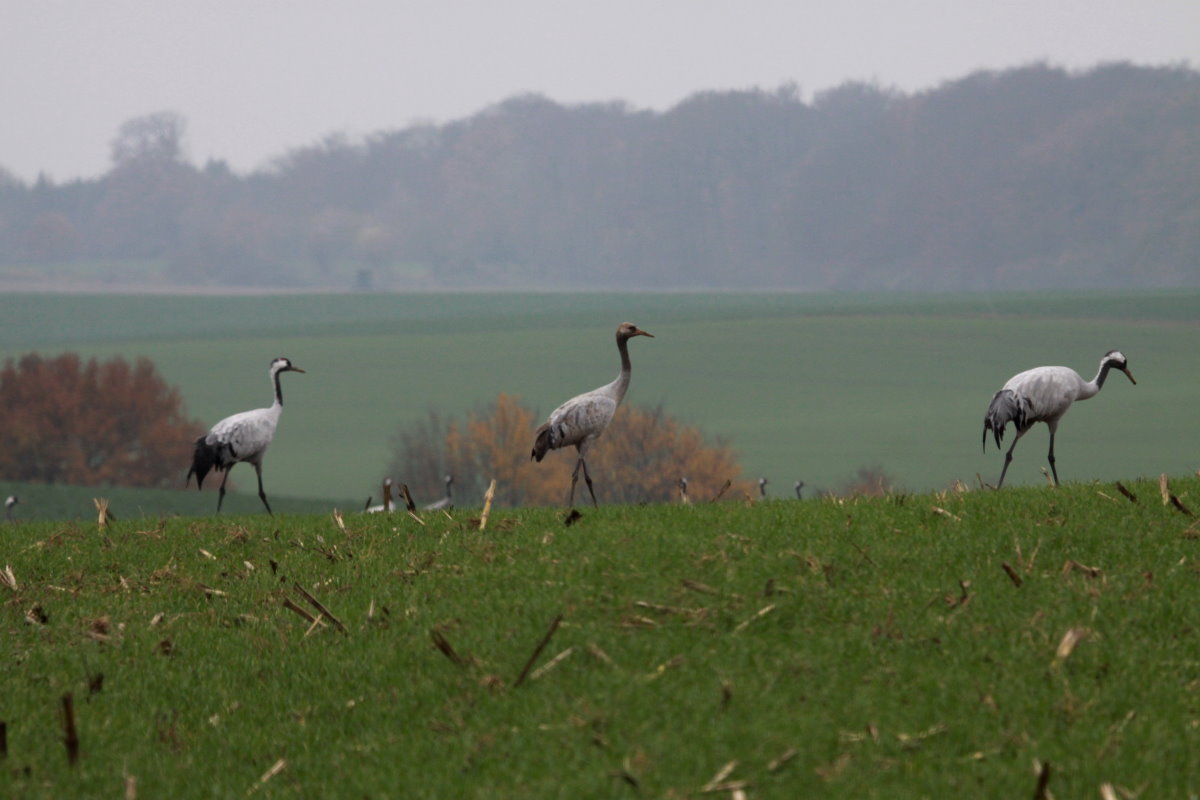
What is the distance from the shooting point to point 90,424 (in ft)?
322

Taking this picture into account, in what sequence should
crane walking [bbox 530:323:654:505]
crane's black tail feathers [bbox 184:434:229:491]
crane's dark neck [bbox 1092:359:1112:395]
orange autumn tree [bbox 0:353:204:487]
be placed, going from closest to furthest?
crane walking [bbox 530:323:654:505], crane's dark neck [bbox 1092:359:1112:395], crane's black tail feathers [bbox 184:434:229:491], orange autumn tree [bbox 0:353:204:487]

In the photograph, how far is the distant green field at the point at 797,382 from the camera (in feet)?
406

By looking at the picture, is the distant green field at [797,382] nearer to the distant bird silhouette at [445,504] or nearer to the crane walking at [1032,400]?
the distant bird silhouette at [445,504]

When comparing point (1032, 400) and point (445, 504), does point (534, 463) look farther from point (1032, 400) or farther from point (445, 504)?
point (1032, 400)

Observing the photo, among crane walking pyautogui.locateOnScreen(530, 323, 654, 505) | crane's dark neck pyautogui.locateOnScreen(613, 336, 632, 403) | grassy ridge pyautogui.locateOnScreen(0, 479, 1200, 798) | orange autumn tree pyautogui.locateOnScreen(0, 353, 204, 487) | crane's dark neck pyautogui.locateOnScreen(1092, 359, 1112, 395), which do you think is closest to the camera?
grassy ridge pyautogui.locateOnScreen(0, 479, 1200, 798)

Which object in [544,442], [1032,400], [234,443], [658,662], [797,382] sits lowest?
[797,382]

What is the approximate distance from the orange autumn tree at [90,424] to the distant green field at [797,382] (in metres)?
12.5

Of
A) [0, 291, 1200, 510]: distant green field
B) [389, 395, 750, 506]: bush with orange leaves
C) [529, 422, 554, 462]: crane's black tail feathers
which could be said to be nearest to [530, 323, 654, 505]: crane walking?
[529, 422, 554, 462]: crane's black tail feathers

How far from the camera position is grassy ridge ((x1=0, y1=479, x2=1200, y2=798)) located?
8516mm

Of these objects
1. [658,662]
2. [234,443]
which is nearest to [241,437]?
[234,443]

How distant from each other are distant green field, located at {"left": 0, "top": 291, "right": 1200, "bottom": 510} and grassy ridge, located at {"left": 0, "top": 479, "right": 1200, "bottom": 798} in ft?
331

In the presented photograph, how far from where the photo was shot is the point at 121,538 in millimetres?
16750

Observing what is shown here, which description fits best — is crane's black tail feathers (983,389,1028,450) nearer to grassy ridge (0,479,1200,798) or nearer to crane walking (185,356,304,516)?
grassy ridge (0,479,1200,798)

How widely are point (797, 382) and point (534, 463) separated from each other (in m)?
63.1
